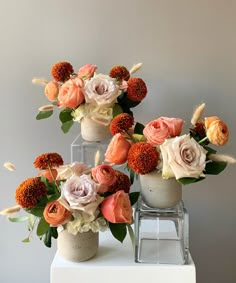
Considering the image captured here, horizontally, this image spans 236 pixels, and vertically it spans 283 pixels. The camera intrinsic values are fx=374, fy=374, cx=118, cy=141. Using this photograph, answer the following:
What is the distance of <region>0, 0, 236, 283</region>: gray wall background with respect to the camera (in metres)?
1.26

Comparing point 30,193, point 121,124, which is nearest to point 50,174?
point 30,193

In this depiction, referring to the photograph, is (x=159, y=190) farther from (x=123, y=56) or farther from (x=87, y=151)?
(x=123, y=56)

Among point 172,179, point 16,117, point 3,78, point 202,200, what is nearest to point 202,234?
point 202,200

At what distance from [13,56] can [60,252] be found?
0.70 metres

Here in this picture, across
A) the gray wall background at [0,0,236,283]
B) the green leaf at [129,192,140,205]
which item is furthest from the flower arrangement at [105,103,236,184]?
the gray wall background at [0,0,236,283]

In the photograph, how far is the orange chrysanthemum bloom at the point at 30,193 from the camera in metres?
0.84

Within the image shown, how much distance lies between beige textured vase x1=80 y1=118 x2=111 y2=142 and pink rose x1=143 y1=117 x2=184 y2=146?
9.6 inches

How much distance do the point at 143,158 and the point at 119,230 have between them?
0.18 meters

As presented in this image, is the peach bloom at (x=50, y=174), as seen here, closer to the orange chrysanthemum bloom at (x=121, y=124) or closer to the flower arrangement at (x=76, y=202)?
the flower arrangement at (x=76, y=202)

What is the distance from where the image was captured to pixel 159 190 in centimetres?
90

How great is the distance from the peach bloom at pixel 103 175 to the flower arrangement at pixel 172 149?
0.13ft

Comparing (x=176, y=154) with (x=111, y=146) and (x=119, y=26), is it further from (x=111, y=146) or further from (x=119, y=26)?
(x=119, y=26)

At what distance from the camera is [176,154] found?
0.83m

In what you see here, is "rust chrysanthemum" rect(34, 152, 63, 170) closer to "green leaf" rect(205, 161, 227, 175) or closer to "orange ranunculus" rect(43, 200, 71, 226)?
"orange ranunculus" rect(43, 200, 71, 226)
